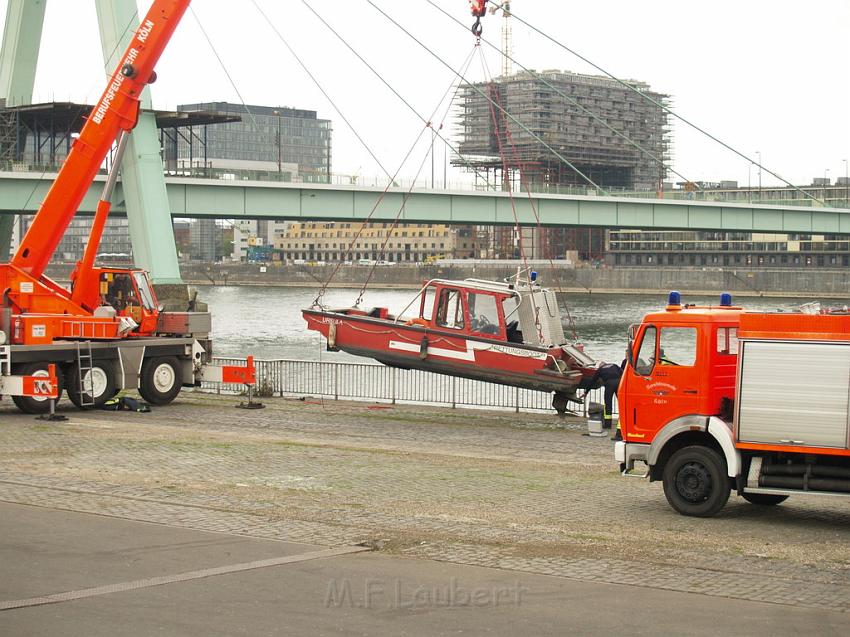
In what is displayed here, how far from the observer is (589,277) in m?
119

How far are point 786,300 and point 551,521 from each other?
9779 cm

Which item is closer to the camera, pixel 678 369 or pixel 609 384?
pixel 678 369

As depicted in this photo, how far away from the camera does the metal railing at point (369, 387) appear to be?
27766 millimetres

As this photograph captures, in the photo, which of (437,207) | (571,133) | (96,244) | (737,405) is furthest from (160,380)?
(571,133)

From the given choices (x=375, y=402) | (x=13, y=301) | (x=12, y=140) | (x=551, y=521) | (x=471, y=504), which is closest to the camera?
(x=551, y=521)

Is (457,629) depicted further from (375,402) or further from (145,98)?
(145,98)

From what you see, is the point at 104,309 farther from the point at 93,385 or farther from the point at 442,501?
the point at 442,501

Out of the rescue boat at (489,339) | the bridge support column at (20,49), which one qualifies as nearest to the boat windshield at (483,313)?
the rescue boat at (489,339)

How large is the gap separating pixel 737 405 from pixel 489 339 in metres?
11.9

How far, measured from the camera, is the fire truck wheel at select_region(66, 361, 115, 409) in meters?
24.2

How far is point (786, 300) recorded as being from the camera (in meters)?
105

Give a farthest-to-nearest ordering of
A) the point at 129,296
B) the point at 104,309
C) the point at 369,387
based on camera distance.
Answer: the point at 369,387 → the point at 129,296 → the point at 104,309

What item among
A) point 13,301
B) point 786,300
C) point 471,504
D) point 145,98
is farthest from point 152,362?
point 786,300

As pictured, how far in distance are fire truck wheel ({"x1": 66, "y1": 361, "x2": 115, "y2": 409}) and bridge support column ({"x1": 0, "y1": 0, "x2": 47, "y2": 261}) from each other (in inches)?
1486
